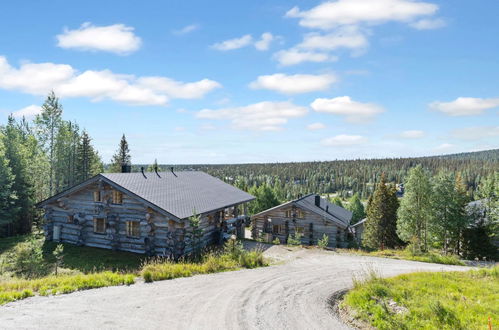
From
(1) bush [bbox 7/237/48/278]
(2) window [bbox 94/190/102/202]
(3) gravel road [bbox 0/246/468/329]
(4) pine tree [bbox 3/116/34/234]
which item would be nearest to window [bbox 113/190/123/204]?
(2) window [bbox 94/190/102/202]

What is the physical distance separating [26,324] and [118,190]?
594 inches

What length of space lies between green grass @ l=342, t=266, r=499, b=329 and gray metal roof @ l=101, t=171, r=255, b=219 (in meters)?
13.1

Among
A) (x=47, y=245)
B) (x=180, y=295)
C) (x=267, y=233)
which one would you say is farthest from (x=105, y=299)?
(x=267, y=233)

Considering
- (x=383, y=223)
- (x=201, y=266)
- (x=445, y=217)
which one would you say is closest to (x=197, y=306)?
(x=201, y=266)

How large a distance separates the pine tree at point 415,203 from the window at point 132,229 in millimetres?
27304

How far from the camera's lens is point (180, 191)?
27922 mm

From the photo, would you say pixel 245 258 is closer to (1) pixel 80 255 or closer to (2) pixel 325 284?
(2) pixel 325 284

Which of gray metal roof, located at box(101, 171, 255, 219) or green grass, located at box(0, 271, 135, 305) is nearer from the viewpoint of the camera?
green grass, located at box(0, 271, 135, 305)

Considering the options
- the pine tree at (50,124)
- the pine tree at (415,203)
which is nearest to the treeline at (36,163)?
the pine tree at (50,124)

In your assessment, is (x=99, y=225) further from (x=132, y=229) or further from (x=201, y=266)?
(x=201, y=266)

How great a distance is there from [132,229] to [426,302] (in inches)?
774

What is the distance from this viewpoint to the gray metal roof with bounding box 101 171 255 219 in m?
23.4

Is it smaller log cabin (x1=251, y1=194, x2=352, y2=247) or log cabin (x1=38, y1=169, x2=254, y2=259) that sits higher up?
log cabin (x1=38, y1=169, x2=254, y2=259)

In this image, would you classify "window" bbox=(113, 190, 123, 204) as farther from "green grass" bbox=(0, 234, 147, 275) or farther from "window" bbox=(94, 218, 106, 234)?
"green grass" bbox=(0, 234, 147, 275)
